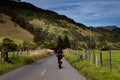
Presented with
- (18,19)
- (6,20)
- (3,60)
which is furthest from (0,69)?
(18,19)

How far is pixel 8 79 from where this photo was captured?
2312 centimetres

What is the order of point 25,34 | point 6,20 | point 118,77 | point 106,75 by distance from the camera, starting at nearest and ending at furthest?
point 118,77 < point 106,75 < point 25,34 < point 6,20

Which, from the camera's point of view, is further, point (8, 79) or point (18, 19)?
point (18, 19)

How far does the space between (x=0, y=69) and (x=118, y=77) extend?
487 inches

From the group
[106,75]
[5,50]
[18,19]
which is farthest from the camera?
[18,19]

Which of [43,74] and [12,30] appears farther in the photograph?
[12,30]

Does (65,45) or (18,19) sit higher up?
(18,19)

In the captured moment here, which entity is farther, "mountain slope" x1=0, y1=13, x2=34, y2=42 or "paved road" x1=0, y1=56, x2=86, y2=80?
"mountain slope" x1=0, y1=13, x2=34, y2=42

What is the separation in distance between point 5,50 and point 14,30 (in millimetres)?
131145

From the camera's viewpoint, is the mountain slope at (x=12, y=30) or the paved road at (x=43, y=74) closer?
the paved road at (x=43, y=74)

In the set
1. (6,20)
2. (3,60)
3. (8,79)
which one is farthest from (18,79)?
(6,20)

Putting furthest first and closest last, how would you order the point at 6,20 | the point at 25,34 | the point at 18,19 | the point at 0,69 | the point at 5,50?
the point at 18,19, the point at 6,20, the point at 25,34, the point at 5,50, the point at 0,69

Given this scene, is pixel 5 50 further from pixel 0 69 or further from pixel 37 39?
pixel 37 39

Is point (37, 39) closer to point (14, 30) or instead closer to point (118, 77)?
point (14, 30)
